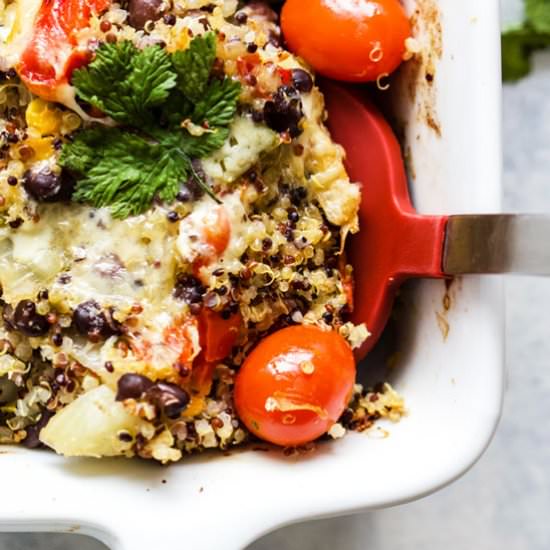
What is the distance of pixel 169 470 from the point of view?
1.30 m

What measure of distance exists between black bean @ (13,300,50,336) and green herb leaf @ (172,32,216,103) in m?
0.37

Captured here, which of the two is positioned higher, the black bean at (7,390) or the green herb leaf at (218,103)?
the green herb leaf at (218,103)

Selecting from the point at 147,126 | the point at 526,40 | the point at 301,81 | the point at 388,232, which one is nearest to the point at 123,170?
the point at 147,126

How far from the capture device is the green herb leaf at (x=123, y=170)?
1272 millimetres

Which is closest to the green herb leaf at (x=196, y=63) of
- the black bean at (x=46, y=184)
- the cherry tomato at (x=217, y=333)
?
the black bean at (x=46, y=184)

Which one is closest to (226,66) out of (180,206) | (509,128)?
(180,206)

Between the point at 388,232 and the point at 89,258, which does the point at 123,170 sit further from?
the point at 388,232

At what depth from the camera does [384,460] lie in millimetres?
1284

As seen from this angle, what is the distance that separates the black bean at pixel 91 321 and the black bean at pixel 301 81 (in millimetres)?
429

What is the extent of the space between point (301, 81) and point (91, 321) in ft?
1.50

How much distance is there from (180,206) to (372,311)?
35 centimetres

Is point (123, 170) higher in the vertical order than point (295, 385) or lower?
higher

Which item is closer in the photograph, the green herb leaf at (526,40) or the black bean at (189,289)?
the black bean at (189,289)

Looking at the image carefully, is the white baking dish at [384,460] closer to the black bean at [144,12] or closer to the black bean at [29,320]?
the black bean at [29,320]
